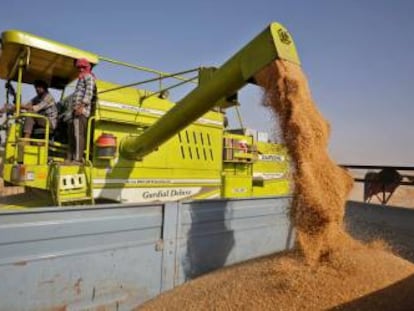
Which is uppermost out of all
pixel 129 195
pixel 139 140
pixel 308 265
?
pixel 139 140

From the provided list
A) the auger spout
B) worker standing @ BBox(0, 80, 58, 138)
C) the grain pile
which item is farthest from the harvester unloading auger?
the grain pile

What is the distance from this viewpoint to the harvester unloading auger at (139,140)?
322cm

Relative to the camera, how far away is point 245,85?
319 centimetres

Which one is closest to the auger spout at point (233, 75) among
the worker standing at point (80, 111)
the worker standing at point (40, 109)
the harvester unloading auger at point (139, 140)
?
the harvester unloading auger at point (139, 140)

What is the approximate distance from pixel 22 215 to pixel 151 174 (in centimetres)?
217

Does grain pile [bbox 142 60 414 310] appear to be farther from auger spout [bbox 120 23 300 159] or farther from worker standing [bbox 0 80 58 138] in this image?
worker standing [bbox 0 80 58 138]

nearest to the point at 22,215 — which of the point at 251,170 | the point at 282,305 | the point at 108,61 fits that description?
the point at 282,305

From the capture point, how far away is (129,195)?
4383 millimetres

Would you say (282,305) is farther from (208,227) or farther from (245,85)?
(245,85)

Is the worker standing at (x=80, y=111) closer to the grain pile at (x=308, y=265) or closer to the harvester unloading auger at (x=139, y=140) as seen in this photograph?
the harvester unloading auger at (x=139, y=140)

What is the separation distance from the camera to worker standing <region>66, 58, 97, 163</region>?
402 centimetres

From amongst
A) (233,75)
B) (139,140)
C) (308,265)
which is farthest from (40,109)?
(308,265)

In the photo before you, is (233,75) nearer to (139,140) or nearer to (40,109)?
(139,140)

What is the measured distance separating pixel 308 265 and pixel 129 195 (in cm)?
218
